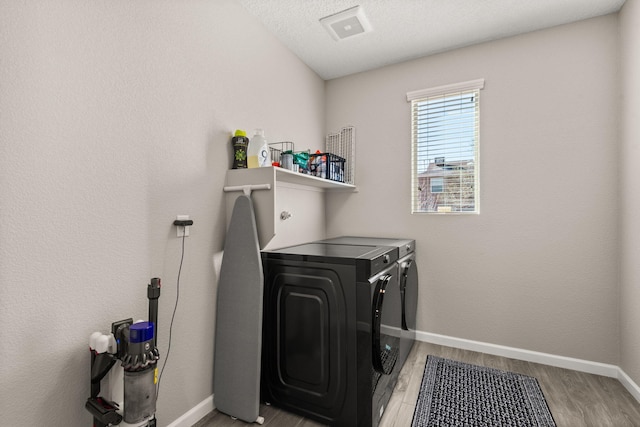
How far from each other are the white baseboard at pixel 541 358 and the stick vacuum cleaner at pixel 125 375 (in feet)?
7.60

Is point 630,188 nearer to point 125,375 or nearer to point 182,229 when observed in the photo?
point 182,229

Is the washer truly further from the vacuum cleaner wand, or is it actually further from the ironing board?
the vacuum cleaner wand

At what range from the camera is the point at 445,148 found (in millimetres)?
2705

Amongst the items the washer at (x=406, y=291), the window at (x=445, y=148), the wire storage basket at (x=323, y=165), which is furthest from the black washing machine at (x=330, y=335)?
the window at (x=445, y=148)

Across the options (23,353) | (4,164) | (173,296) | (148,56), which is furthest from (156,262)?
(148,56)

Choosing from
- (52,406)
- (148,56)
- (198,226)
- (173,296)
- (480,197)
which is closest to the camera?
(52,406)

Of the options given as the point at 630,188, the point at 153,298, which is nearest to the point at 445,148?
the point at 630,188

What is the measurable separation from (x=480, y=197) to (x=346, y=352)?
5.79ft

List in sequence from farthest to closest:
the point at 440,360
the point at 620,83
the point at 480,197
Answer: the point at 480,197
the point at 440,360
the point at 620,83

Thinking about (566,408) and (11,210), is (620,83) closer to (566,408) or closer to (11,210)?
(566,408)

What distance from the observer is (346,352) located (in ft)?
5.26

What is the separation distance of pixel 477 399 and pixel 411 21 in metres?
2.61

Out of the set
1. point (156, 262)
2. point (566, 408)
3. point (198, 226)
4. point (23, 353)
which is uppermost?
point (198, 226)

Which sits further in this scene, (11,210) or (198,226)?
(198,226)
